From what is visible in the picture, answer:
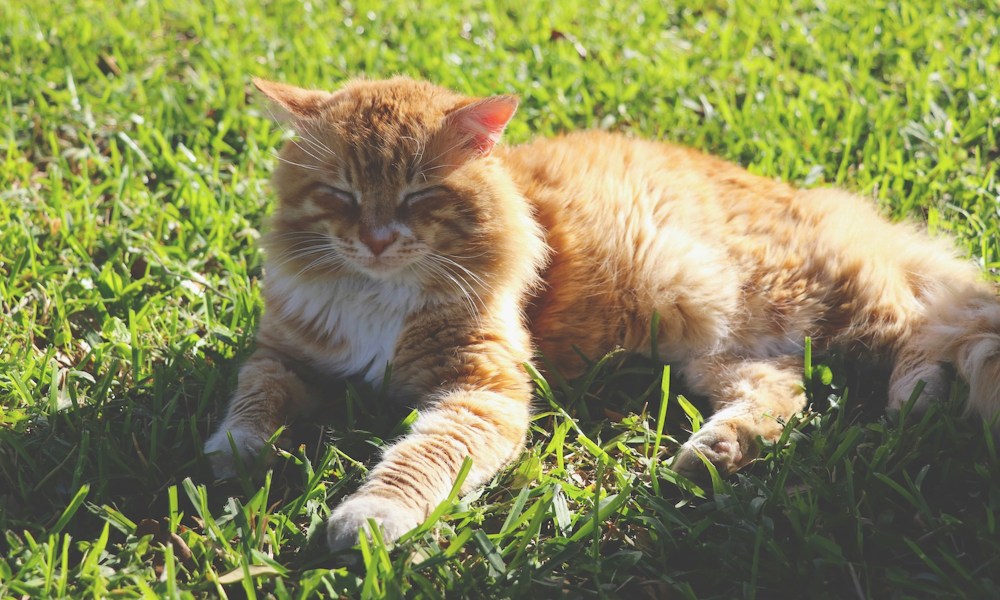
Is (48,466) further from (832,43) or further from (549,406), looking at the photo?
(832,43)

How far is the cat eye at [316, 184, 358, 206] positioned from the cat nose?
0.16 meters

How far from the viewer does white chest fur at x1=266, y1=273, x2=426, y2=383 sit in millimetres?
3170

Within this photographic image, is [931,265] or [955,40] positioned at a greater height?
[955,40]

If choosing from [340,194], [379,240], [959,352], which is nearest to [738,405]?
[959,352]

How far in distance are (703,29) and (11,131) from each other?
4418 millimetres

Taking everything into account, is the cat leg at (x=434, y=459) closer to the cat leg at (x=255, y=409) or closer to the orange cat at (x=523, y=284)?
the orange cat at (x=523, y=284)

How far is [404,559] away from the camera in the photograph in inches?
93.3

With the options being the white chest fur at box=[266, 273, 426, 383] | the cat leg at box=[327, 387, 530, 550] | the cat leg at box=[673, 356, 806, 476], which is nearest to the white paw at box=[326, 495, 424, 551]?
the cat leg at box=[327, 387, 530, 550]

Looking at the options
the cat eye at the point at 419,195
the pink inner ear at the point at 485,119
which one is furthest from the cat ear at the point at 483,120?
the cat eye at the point at 419,195

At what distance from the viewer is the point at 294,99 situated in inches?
122

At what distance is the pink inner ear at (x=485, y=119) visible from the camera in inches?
117

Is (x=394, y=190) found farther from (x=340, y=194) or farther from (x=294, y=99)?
(x=294, y=99)

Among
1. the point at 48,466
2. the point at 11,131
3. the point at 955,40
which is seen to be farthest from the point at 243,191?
the point at 955,40

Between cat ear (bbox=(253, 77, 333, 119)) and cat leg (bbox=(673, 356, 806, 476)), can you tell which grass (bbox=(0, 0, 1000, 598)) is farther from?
cat ear (bbox=(253, 77, 333, 119))
